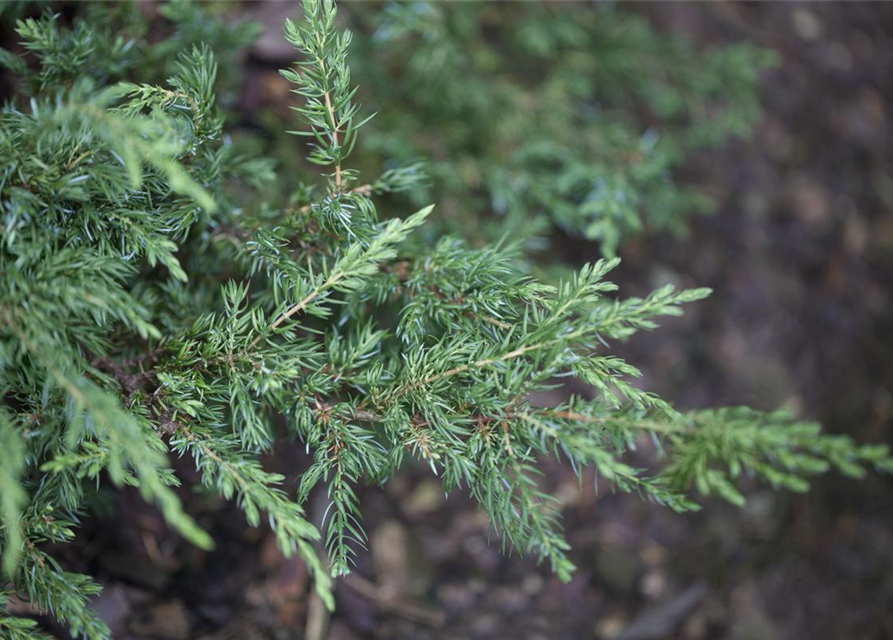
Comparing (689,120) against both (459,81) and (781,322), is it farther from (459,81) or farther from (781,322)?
(459,81)

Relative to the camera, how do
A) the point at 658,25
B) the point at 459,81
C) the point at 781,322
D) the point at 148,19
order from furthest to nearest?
1. the point at 658,25
2. the point at 781,322
3. the point at 459,81
4. the point at 148,19

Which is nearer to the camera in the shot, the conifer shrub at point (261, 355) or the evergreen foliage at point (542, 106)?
the conifer shrub at point (261, 355)

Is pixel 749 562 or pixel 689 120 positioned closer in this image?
pixel 749 562

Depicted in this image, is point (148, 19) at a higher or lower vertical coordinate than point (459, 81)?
higher

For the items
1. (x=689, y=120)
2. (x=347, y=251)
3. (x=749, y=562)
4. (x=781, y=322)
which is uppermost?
(x=347, y=251)

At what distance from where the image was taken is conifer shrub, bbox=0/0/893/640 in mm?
866

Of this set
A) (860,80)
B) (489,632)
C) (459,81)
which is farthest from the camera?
(860,80)

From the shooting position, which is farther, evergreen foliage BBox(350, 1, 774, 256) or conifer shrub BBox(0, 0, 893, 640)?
evergreen foliage BBox(350, 1, 774, 256)

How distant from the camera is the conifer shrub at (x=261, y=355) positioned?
0.87 meters

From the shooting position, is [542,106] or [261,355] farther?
[542,106]

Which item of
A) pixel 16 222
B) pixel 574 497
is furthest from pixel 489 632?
pixel 16 222

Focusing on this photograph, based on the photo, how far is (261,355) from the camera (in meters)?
0.95

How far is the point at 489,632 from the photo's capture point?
1562 millimetres

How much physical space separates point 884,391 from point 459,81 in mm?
1690
